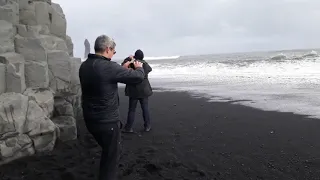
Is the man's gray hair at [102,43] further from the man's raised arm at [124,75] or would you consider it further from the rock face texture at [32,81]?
the rock face texture at [32,81]

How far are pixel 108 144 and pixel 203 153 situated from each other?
2.52 meters

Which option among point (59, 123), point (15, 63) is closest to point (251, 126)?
point (59, 123)

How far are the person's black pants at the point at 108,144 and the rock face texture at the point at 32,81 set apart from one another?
6.74ft

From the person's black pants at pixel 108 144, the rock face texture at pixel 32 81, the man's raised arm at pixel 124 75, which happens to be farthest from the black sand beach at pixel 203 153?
the man's raised arm at pixel 124 75

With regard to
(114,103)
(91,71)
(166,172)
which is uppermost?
(91,71)

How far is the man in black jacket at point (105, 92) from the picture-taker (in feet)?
11.7

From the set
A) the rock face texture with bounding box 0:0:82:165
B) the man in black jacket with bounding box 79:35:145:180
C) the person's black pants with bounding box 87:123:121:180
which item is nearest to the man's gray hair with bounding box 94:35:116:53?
the man in black jacket with bounding box 79:35:145:180

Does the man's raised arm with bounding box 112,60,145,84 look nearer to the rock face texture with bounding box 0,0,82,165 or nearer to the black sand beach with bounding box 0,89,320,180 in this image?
the black sand beach with bounding box 0,89,320,180

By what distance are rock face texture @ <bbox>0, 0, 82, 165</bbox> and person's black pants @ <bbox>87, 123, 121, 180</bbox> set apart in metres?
2.05

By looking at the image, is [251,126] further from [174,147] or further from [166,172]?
[166,172]

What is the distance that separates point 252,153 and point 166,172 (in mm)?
1847

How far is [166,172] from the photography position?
4781 mm

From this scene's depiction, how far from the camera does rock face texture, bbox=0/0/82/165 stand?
16.6 feet

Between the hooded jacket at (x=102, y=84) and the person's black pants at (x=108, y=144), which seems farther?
the person's black pants at (x=108, y=144)
